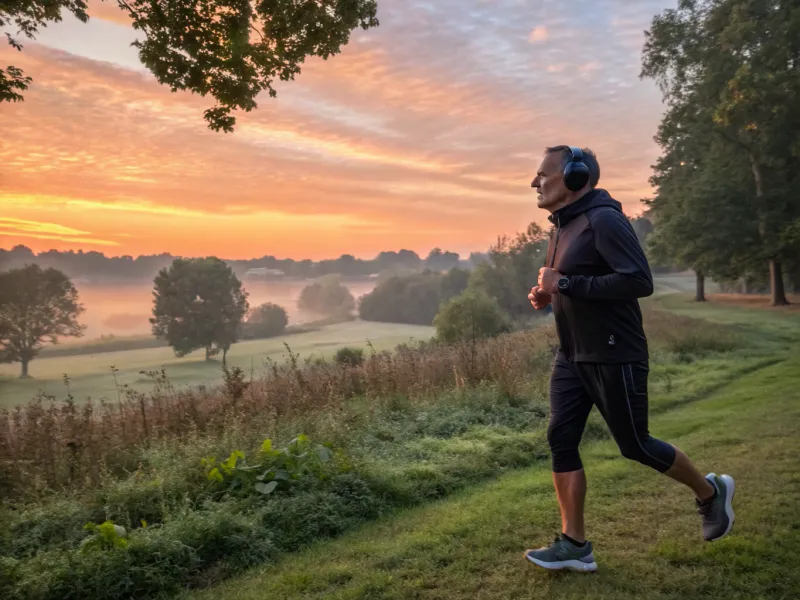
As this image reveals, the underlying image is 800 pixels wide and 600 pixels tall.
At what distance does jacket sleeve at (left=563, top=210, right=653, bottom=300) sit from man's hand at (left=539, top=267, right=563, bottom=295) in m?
0.08

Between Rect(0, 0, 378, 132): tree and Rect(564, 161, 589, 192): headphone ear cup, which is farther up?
Rect(0, 0, 378, 132): tree

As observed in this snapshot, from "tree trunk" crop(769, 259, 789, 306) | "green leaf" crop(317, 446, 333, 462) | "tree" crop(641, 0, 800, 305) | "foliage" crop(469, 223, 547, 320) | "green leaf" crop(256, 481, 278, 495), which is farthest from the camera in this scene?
"foliage" crop(469, 223, 547, 320)

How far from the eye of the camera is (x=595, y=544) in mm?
3895

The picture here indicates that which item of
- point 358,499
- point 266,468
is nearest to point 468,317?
point 266,468

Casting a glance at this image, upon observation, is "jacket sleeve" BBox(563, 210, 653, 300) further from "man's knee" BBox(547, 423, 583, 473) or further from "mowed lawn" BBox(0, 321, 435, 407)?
"mowed lawn" BBox(0, 321, 435, 407)

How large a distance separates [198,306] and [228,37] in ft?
104

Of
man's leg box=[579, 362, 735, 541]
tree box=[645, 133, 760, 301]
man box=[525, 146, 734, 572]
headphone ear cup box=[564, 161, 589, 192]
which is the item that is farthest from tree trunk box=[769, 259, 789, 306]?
headphone ear cup box=[564, 161, 589, 192]

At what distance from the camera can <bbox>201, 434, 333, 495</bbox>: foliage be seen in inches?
200

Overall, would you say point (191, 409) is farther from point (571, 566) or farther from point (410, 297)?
point (410, 297)

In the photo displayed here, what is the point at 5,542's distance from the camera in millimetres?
4312

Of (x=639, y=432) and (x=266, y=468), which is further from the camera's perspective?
(x=266, y=468)

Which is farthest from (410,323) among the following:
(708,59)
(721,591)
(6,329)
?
(721,591)

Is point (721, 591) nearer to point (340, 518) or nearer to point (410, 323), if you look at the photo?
point (340, 518)

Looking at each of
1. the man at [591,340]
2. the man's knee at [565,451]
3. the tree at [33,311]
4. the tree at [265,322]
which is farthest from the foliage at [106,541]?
the tree at [265,322]
